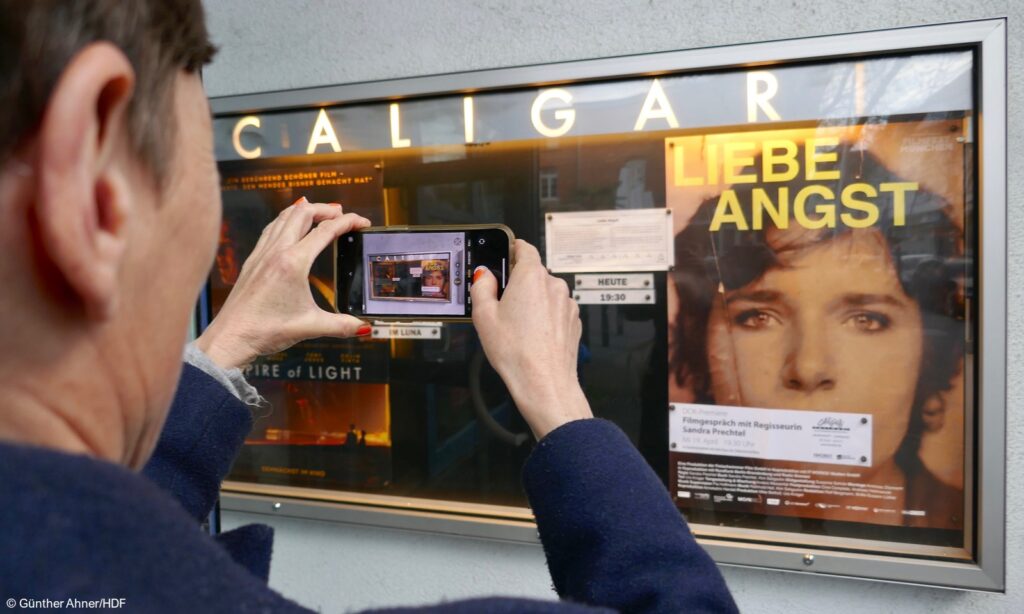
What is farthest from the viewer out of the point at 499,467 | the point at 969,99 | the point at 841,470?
the point at 499,467

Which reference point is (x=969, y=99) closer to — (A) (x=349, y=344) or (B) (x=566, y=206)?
(B) (x=566, y=206)

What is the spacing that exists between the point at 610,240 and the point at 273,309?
3.08 ft

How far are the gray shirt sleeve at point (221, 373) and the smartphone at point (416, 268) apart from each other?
0.31 m

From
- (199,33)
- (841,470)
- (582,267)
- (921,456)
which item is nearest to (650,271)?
(582,267)

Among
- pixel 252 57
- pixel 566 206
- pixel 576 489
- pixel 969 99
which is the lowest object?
pixel 576 489

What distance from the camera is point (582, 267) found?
1686mm

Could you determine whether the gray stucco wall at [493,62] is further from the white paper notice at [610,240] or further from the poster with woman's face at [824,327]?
the white paper notice at [610,240]

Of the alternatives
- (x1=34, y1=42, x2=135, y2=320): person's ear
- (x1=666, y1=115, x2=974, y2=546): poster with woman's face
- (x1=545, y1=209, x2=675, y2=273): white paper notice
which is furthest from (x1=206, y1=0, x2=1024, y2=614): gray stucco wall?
(x1=34, y1=42, x2=135, y2=320): person's ear

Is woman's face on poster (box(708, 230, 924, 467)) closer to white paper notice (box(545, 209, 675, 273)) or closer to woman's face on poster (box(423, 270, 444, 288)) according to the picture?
white paper notice (box(545, 209, 675, 273))

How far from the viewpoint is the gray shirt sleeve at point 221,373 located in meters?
0.90

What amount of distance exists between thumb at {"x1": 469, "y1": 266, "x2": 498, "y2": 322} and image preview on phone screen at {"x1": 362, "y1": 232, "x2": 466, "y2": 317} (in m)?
0.13

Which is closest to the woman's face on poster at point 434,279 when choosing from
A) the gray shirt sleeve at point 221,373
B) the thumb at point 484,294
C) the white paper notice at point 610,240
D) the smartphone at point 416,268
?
the smartphone at point 416,268

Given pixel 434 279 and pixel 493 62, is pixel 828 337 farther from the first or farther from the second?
pixel 493 62

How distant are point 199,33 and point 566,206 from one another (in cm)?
126
